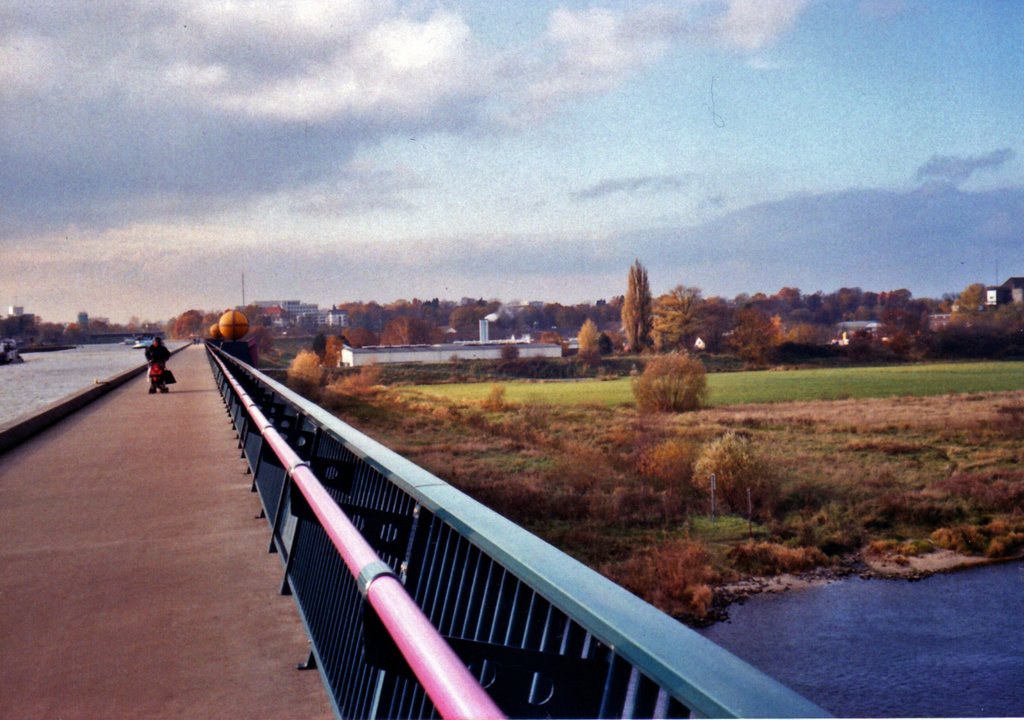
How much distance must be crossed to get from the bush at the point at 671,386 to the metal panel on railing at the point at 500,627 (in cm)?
8630

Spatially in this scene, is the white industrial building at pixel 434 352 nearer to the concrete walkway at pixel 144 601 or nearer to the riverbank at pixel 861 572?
the riverbank at pixel 861 572

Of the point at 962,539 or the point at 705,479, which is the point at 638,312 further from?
the point at 962,539

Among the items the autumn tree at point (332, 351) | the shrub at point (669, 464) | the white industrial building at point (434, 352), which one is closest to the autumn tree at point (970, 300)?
the shrub at point (669, 464)

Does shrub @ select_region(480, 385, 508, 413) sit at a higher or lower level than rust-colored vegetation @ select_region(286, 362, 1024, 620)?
higher

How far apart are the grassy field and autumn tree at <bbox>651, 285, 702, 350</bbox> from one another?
5639mm

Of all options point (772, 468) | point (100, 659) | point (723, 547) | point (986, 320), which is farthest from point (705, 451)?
point (100, 659)

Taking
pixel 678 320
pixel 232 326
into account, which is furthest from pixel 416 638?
pixel 678 320

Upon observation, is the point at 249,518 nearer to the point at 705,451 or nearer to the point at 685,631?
the point at 685,631

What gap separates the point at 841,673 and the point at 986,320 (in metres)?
60.1

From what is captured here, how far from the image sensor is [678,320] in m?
111

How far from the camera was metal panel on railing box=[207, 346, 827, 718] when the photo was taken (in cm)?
120

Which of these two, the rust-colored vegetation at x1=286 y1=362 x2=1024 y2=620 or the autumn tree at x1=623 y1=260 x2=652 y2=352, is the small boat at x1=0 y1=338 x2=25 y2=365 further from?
the autumn tree at x1=623 y1=260 x2=652 y2=352

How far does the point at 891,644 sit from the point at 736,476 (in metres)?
17.2

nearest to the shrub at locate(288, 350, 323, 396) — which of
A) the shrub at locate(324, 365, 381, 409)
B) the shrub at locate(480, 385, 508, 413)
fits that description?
the shrub at locate(324, 365, 381, 409)
